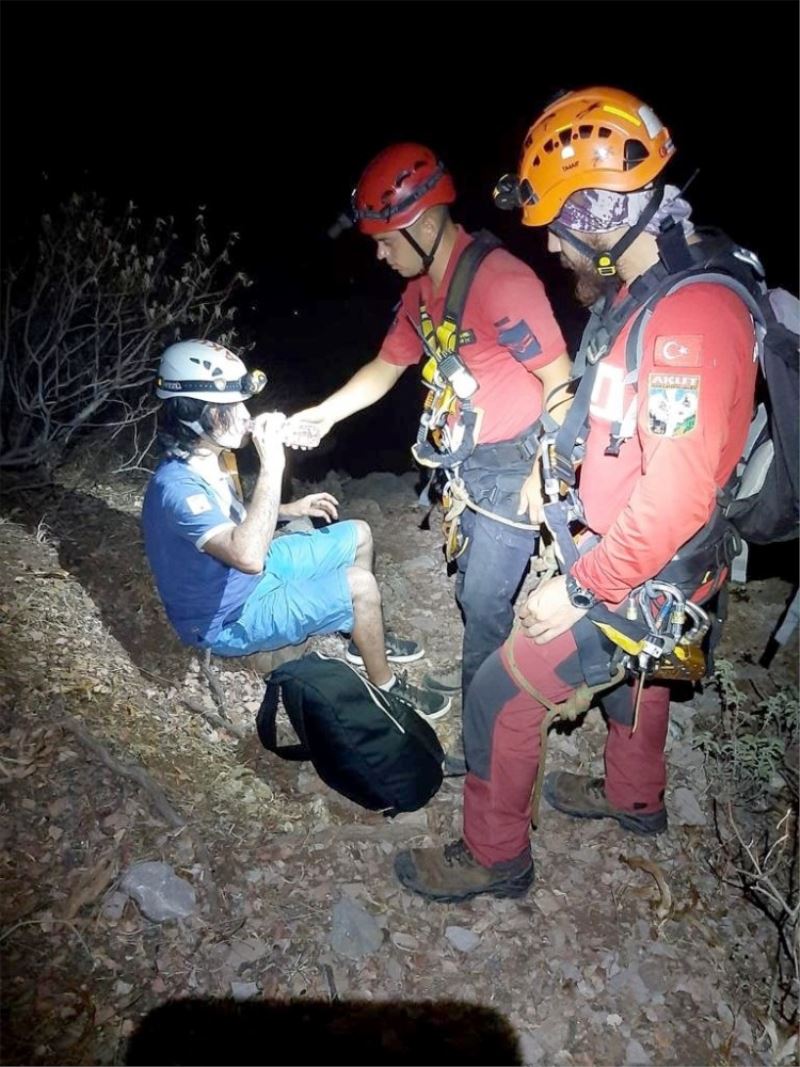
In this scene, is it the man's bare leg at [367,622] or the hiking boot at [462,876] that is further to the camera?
the man's bare leg at [367,622]

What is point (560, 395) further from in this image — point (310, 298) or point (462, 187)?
point (462, 187)

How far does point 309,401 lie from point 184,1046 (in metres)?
14.0

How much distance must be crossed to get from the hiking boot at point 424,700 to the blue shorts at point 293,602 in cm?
63

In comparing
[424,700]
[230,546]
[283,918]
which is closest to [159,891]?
[283,918]

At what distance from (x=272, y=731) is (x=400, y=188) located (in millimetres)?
3342

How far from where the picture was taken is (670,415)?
8.06 feet

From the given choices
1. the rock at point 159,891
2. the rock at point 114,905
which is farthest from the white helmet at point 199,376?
the rock at point 114,905

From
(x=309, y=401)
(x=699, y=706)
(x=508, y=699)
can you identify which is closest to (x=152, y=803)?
(x=508, y=699)

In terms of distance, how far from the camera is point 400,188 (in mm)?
3881

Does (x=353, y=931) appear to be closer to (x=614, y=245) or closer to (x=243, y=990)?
(x=243, y=990)

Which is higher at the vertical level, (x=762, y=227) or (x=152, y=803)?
(x=762, y=227)

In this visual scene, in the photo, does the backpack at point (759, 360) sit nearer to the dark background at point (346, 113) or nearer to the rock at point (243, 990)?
the rock at point (243, 990)

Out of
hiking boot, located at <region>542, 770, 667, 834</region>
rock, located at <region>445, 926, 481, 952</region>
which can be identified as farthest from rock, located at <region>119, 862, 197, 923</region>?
hiking boot, located at <region>542, 770, 667, 834</region>

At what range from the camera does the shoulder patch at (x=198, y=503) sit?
406cm
